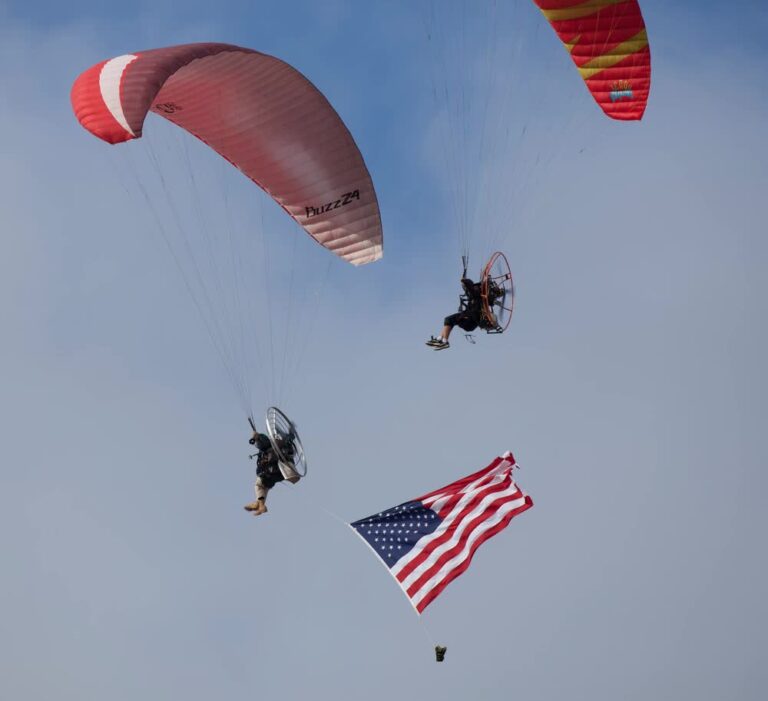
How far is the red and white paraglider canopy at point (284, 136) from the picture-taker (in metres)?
33.6

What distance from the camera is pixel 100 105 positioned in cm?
2998

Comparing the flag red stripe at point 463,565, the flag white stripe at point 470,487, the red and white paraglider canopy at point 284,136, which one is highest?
the red and white paraglider canopy at point 284,136

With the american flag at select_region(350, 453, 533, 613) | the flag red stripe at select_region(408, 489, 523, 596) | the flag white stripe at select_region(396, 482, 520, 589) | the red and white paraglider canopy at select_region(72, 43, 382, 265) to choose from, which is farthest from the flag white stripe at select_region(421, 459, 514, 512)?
the red and white paraglider canopy at select_region(72, 43, 382, 265)

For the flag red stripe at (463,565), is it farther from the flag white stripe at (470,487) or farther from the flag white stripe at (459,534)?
the flag white stripe at (470,487)

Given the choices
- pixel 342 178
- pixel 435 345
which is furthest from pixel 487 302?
pixel 342 178

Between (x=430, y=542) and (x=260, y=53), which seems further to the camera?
(x=260, y=53)

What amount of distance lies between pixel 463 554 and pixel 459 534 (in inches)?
15.2

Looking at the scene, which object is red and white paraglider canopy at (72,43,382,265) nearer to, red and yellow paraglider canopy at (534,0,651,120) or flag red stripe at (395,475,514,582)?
red and yellow paraglider canopy at (534,0,651,120)

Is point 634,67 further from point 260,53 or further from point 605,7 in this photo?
point 260,53

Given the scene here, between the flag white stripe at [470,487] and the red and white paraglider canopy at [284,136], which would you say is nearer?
the flag white stripe at [470,487]

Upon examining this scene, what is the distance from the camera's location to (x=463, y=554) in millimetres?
30641

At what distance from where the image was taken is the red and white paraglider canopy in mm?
33594

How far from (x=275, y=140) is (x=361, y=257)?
A: 9.53 feet

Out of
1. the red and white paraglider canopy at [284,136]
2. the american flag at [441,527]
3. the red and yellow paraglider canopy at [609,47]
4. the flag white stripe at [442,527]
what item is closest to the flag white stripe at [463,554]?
the american flag at [441,527]
